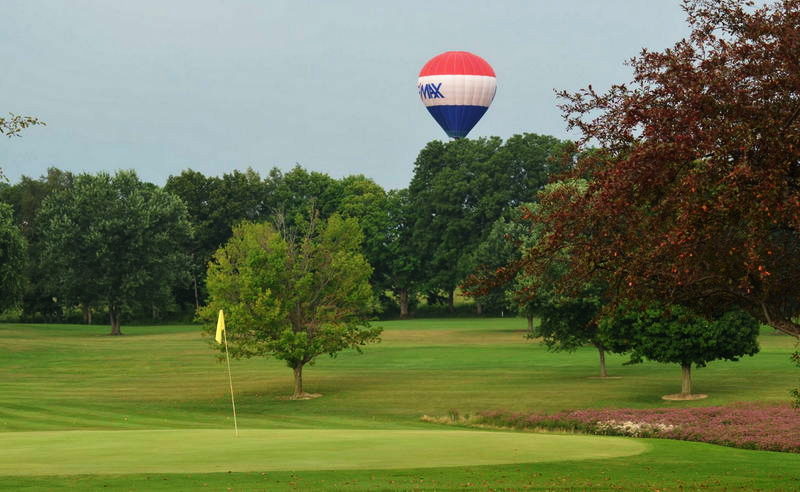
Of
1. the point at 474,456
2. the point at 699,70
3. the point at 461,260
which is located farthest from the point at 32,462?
the point at 461,260

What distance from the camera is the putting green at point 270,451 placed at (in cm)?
2169

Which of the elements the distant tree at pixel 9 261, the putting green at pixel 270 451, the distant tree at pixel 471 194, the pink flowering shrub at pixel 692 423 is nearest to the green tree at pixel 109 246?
the distant tree at pixel 9 261

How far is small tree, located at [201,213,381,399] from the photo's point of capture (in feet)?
180

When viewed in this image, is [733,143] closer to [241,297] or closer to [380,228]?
[241,297]

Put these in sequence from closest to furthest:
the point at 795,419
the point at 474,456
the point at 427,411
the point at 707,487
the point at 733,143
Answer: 1. the point at 733,143
2. the point at 707,487
3. the point at 474,456
4. the point at 795,419
5. the point at 427,411

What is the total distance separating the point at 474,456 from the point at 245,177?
123 meters

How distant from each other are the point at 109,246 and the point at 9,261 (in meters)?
19.4

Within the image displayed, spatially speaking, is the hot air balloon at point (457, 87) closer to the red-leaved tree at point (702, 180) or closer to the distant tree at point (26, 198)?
the distant tree at point (26, 198)

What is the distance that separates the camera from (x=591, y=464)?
23.1 m

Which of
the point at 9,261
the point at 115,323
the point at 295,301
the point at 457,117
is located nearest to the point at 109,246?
the point at 115,323

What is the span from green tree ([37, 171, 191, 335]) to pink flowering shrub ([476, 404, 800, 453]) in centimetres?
7388

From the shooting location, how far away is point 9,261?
93.6 m

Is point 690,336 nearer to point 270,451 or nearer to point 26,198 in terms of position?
point 270,451

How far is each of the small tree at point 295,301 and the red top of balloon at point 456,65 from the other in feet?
281
